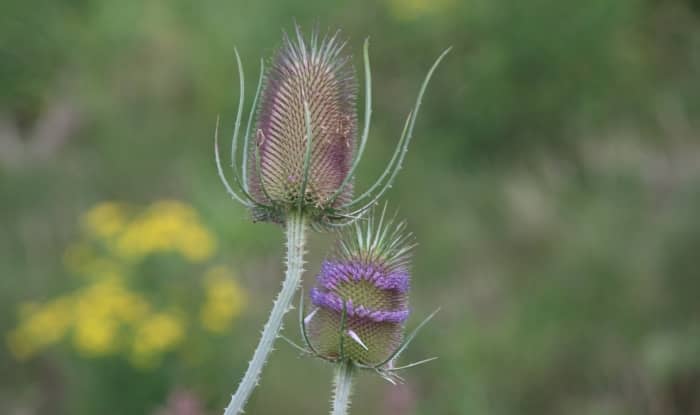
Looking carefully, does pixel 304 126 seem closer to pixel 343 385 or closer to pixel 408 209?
pixel 343 385

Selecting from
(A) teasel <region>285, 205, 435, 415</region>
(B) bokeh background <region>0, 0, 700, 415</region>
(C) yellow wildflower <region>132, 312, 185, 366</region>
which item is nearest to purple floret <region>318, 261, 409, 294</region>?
(A) teasel <region>285, 205, 435, 415</region>

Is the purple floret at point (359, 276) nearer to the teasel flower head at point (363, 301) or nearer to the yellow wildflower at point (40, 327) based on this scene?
the teasel flower head at point (363, 301)

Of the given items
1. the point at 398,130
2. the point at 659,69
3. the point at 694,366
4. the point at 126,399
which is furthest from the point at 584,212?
the point at 659,69

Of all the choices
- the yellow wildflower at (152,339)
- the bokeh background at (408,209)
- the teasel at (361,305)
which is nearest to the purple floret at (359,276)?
the teasel at (361,305)

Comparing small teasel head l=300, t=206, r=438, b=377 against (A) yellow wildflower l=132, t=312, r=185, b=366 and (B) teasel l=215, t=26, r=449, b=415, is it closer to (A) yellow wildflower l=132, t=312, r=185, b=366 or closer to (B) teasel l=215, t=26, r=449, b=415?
(B) teasel l=215, t=26, r=449, b=415

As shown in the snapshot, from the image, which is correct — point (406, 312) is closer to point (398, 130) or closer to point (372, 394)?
point (372, 394)
